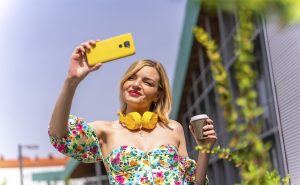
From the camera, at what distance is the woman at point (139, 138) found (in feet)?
7.66

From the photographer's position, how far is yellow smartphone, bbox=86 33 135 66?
194cm

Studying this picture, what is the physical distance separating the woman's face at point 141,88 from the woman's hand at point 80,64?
20.1 inches

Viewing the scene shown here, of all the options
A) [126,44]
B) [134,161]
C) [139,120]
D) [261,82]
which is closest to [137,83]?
[139,120]

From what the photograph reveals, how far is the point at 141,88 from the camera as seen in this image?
2.47 metres

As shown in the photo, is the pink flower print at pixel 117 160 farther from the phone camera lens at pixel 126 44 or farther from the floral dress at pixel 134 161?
the phone camera lens at pixel 126 44

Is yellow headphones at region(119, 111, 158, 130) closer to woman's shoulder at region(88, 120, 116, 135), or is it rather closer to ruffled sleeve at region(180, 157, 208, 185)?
woman's shoulder at region(88, 120, 116, 135)

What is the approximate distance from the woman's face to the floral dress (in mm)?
193

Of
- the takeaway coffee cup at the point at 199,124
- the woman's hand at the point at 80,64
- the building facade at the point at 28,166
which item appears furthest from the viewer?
the building facade at the point at 28,166

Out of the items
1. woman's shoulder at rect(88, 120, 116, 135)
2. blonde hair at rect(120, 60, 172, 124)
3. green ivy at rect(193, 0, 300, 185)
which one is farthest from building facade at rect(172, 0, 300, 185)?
woman's shoulder at rect(88, 120, 116, 135)

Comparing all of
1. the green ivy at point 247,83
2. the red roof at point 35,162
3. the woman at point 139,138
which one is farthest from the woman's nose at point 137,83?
the red roof at point 35,162

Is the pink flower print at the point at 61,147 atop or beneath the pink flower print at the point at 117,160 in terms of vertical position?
atop

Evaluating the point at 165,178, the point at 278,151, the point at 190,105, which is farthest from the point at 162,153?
the point at 190,105

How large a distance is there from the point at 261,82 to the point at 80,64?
11.5 metres

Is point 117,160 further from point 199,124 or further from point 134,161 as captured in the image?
point 199,124
